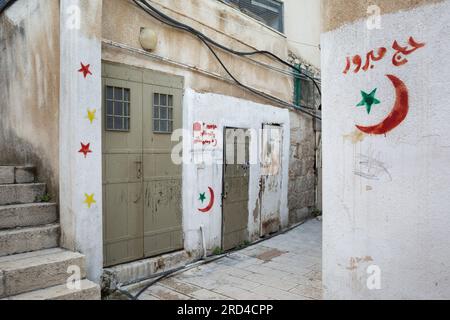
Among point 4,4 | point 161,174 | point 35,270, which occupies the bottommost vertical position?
point 35,270

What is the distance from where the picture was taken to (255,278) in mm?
5199

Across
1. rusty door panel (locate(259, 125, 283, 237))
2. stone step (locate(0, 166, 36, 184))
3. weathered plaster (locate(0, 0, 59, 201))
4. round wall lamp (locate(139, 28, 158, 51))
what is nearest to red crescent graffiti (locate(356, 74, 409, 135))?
round wall lamp (locate(139, 28, 158, 51))

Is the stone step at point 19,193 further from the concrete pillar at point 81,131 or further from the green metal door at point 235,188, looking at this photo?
the green metal door at point 235,188

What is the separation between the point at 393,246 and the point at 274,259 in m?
3.66

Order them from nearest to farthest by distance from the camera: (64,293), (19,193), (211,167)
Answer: (64,293), (19,193), (211,167)

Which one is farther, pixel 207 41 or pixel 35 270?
pixel 207 41

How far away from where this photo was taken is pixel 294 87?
8.59m

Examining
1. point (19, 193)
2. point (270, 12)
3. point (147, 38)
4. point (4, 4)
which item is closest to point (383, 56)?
point (147, 38)

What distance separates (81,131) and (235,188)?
10.7ft

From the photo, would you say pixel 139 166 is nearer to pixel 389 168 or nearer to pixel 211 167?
pixel 211 167

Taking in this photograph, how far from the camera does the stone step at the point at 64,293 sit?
340cm

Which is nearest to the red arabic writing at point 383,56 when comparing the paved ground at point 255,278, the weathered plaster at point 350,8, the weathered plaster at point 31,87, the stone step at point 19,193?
the weathered plaster at point 350,8

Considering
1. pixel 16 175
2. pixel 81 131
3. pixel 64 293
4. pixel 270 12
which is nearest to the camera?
pixel 64 293

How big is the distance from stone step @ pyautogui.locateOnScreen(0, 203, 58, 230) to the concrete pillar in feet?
0.64
